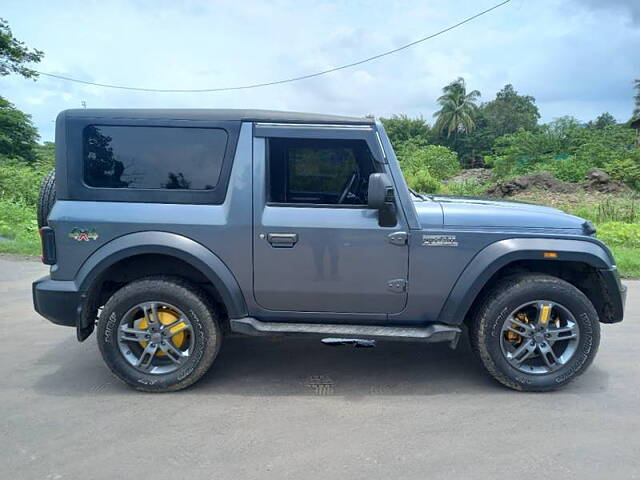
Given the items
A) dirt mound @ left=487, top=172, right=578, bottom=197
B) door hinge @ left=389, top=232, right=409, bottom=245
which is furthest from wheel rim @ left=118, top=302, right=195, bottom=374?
dirt mound @ left=487, top=172, right=578, bottom=197

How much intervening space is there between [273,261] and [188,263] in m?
0.63

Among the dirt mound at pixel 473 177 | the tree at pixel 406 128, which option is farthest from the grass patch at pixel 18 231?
the tree at pixel 406 128

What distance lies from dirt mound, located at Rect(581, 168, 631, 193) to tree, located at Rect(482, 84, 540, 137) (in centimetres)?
3493

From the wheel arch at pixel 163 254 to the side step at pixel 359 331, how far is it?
17 cm

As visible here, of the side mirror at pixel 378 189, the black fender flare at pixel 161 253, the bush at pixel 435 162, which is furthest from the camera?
the bush at pixel 435 162

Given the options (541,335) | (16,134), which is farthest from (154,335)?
(16,134)

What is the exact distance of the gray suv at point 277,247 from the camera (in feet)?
10.9

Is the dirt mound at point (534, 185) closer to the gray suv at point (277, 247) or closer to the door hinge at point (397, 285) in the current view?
the gray suv at point (277, 247)

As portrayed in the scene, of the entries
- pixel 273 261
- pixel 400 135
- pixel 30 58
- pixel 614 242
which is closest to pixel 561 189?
pixel 614 242

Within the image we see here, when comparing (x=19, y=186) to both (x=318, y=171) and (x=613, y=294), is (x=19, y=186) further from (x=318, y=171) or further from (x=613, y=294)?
(x=613, y=294)

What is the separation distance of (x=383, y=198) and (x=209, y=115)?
139 cm

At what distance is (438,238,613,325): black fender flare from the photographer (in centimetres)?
332

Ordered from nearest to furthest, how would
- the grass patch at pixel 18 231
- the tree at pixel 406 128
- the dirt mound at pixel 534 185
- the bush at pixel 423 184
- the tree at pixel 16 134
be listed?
the grass patch at pixel 18 231 < the dirt mound at pixel 534 185 < the bush at pixel 423 184 < the tree at pixel 16 134 < the tree at pixel 406 128

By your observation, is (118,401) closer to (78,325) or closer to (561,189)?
(78,325)
